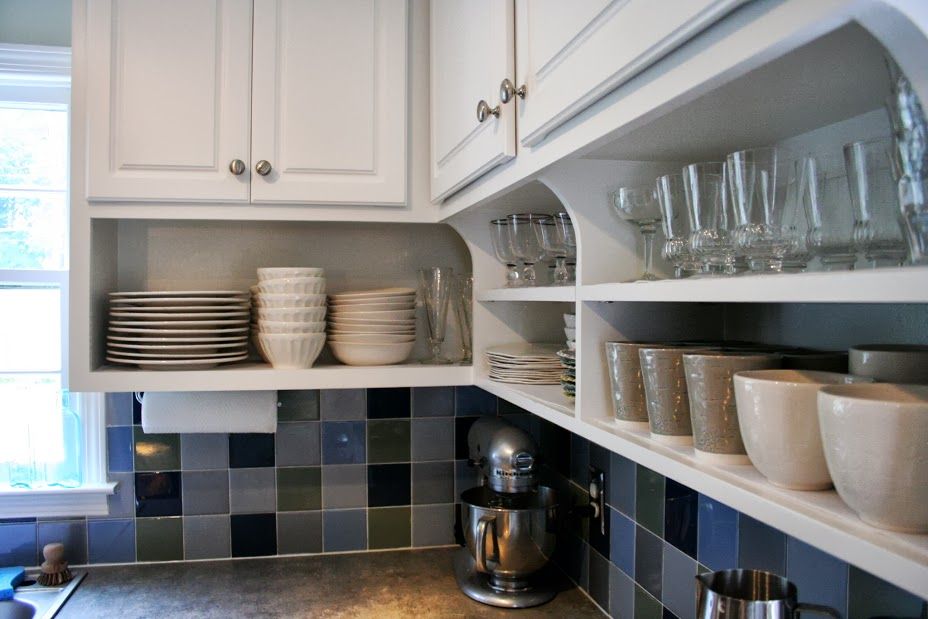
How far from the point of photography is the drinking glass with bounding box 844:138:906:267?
25.5 inches

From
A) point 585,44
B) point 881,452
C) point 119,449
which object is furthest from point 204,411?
point 881,452

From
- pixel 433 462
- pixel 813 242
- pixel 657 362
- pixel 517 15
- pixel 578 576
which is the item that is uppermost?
pixel 517 15

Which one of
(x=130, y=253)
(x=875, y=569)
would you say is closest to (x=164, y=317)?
(x=130, y=253)

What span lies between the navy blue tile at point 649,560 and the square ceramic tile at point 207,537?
3.51 ft

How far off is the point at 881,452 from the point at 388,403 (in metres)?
1.63

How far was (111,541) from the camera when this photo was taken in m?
2.01

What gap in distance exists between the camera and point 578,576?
185 cm

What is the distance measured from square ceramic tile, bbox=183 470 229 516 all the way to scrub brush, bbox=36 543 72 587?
11.7 inches

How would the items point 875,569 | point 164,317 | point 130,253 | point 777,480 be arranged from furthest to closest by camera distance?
point 130,253 → point 164,317 → point 777,480 → point 875,569

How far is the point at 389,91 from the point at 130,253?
78 cm

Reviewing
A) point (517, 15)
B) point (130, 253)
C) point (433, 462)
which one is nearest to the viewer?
point (517, 15)

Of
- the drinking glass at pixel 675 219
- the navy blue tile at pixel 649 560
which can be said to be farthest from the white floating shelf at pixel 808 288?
the navy blue tile at pixel 649 560

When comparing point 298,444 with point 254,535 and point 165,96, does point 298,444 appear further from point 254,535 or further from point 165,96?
point 165,96

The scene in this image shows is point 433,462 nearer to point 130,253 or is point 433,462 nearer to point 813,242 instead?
point 130,253
